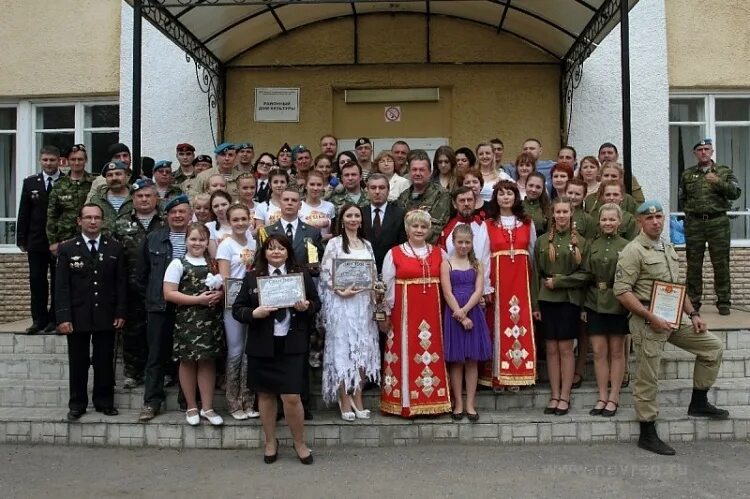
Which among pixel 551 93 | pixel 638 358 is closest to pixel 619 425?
pixel 638 358

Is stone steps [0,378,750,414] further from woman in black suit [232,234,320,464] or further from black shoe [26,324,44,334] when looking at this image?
black shoe [26,324,44,334]

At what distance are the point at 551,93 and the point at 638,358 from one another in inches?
203

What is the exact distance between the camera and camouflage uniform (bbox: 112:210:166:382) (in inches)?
240

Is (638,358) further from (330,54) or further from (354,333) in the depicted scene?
(330,54)

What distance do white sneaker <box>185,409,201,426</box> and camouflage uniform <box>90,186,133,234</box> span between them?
5.91ft

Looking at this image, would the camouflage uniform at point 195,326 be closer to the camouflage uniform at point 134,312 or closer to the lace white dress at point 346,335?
the camouflage uniform at point 134,312

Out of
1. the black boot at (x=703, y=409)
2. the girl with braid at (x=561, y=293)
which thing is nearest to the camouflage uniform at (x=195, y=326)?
the girl with braid at (x=561, y=293)

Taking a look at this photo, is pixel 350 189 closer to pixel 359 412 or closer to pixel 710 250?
pixel 359 412

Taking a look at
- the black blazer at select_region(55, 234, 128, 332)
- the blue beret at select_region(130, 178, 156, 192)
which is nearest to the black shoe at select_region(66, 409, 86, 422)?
the black blazer at select_region(55, 234, 128, 332)

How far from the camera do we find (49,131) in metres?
10.2

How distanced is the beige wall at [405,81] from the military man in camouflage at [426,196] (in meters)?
3.48

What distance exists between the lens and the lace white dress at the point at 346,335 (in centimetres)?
555

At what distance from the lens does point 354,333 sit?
18.2 feet

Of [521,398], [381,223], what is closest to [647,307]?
[521,398]
